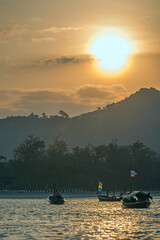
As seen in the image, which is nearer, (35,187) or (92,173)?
(35,187)

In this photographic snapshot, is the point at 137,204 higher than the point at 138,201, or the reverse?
the point at 138,201

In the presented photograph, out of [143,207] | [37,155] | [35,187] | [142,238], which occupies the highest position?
[37,155]

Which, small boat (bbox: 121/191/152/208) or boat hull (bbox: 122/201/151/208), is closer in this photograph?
boat hull (bbox: 122/201/151/208)

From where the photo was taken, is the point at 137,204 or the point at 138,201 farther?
the point at 138,201

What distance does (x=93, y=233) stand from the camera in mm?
50906

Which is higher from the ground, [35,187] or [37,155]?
[37,155]

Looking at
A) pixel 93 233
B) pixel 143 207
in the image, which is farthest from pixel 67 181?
pixel 93 233

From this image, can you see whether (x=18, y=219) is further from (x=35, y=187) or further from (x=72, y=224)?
(x=35, y=187)

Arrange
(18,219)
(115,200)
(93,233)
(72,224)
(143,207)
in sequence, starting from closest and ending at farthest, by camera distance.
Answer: (93,233) < (72,224) < (18,219) < (143,207) < (115,200)

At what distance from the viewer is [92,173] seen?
196m

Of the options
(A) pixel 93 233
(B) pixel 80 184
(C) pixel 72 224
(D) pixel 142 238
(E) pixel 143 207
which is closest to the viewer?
(D) pixel 142 238

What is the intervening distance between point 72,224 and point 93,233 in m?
10.2

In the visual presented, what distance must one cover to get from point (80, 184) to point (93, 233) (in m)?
134

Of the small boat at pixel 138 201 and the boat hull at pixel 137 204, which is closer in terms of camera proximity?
the boat hull at pixel 137 204
